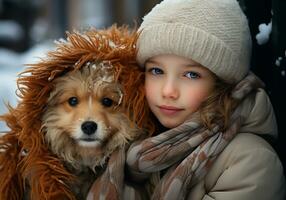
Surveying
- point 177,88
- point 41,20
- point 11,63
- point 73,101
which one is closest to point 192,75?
point 177,88

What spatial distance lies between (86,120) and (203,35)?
0.46 metres

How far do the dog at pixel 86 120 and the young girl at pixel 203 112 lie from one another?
0.31 ft

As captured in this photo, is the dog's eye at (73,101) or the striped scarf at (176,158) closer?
the striped scarf at (176,158)

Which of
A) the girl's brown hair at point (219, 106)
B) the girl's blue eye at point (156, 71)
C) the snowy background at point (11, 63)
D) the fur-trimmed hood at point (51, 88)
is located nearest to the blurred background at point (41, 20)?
the snowy background at point (11, 63)

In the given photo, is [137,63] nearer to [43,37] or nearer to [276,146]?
[276,146]

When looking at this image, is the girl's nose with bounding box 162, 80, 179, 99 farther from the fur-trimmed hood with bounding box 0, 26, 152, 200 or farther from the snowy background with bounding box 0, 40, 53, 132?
the snowy background with bounding box 0, 40, 53, 132

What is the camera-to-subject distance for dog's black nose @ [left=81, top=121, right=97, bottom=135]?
6.50ft

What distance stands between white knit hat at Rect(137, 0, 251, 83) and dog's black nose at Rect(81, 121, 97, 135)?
28 cm

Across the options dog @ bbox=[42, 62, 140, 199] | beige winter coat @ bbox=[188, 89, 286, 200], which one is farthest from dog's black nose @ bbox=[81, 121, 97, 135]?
beige winter coat @ bbox=[188, 89, 286, 200]

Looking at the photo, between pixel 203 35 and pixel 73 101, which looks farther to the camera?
pixel 73 101

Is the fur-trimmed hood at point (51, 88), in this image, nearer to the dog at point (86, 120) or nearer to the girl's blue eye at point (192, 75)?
the dog at point (86, 120)

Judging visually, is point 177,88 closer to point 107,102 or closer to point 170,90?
point 170,90

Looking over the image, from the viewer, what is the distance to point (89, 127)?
198cm

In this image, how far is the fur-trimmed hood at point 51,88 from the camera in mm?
2039
